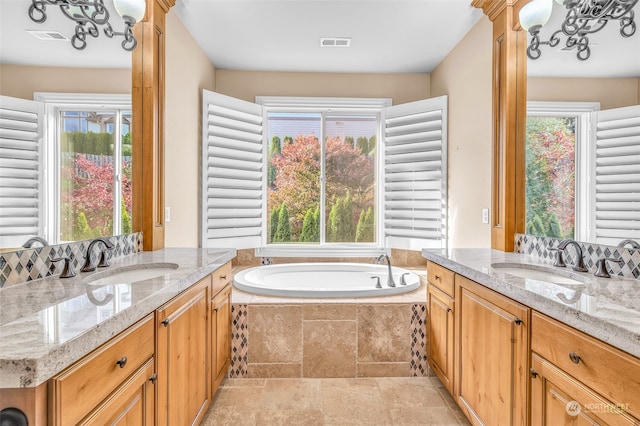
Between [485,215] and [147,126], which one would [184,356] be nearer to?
[147,126]

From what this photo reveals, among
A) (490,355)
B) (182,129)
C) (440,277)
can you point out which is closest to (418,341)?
(440,277)

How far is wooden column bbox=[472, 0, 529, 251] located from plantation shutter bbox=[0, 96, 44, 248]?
2.59 metres

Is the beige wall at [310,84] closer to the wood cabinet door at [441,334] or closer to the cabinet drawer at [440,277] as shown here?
the cabinet drawer at [440,277]

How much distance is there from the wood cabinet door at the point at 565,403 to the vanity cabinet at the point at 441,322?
783 millimetres

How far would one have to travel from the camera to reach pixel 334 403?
2152mm

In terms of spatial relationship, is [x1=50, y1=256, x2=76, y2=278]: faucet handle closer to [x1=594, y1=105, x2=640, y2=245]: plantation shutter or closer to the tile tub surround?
the tile tub surround

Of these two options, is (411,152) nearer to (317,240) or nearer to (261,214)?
(317,240)

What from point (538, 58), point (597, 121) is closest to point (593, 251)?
point (597, 121)

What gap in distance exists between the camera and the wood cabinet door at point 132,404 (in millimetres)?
953

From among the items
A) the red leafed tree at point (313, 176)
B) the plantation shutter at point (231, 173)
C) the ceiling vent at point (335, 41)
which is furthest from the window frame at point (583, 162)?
the plantation shutter at point (231, 173)

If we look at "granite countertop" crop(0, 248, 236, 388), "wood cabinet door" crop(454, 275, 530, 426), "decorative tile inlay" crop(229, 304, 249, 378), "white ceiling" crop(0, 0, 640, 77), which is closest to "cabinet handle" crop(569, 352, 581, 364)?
"wood cabinet door" crop(454, 275, 530, 426)

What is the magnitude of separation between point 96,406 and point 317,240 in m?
3.08

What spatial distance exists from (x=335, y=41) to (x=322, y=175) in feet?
4.50

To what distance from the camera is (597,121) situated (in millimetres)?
1688
